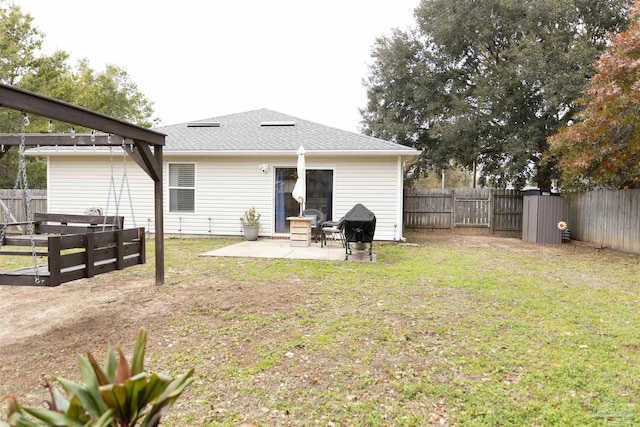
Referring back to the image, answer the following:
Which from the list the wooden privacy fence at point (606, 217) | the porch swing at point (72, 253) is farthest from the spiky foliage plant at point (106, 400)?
the wooden privacy fence at point (606, 217)

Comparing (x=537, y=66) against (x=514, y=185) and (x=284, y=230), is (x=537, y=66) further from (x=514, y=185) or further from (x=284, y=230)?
(x=284, y=230)

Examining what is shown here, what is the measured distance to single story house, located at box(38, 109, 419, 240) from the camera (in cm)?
1064

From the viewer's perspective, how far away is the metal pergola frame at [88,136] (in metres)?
3.10

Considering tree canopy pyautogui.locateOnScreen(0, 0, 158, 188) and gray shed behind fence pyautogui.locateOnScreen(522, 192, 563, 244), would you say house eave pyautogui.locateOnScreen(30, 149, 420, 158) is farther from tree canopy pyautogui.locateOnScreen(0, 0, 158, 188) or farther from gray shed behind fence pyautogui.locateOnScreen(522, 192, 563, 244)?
tree canopy pyautogui.locateOnScreen(0, 0, 158, 188)

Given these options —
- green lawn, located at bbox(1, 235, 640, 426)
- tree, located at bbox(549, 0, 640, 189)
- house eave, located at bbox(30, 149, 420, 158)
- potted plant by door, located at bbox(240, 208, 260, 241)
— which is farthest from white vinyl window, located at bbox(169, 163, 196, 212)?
tree, located at bbox(549, 0, 640, 189)

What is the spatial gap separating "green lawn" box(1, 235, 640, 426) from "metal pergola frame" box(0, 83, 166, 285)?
5.41ft

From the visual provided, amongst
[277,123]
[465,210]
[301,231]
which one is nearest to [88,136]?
[301,231]

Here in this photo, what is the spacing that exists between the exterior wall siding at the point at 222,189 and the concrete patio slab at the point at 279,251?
4.47 feet

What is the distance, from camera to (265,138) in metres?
11.7

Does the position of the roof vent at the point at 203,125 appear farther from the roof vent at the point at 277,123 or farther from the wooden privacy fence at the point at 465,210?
the wooden privacy fence at the point at 465,210

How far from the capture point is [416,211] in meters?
14.4

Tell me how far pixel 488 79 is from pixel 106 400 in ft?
49.2

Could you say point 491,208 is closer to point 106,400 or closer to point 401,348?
point 401,348

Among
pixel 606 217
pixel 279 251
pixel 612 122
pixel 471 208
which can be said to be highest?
pixel 612 122
